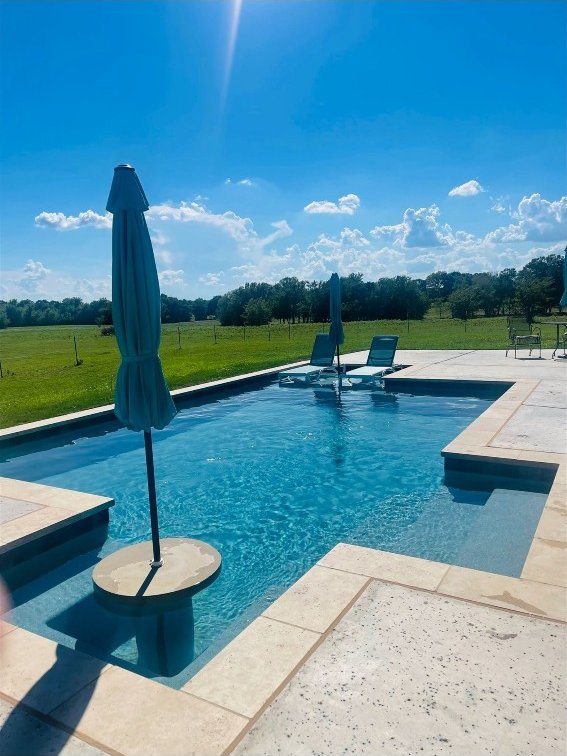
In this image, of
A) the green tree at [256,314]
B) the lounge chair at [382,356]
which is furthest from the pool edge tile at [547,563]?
the green tree at [256,314]

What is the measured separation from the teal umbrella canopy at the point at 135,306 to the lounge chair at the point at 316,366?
32.2 ft

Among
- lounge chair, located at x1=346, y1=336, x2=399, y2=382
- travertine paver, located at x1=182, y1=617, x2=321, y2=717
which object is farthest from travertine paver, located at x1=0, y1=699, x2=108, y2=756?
lounge chair, located at x1=346, y1=336, x2=399, y2=382

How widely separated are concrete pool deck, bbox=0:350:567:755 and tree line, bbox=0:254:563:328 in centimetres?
5162

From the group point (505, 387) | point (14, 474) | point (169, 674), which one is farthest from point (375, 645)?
point (505, 387)

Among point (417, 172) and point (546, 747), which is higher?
point (417, 172)

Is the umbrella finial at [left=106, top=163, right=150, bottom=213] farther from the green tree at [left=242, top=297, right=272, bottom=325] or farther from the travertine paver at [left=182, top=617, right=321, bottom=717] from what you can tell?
the green tree at [left=242, top=297, right=272, bottom=325]

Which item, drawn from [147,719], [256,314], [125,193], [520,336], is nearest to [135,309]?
[125,193]

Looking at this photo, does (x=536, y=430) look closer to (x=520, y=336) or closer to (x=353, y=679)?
(x=353, y=679)

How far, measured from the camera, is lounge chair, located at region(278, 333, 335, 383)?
13742 millimetres

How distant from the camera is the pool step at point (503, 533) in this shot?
4164mm

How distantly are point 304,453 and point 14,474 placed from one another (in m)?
4.21

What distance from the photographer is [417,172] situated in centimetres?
1762

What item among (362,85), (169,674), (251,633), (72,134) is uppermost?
(362,85)

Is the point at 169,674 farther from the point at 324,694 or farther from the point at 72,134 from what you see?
the point at 72,134
